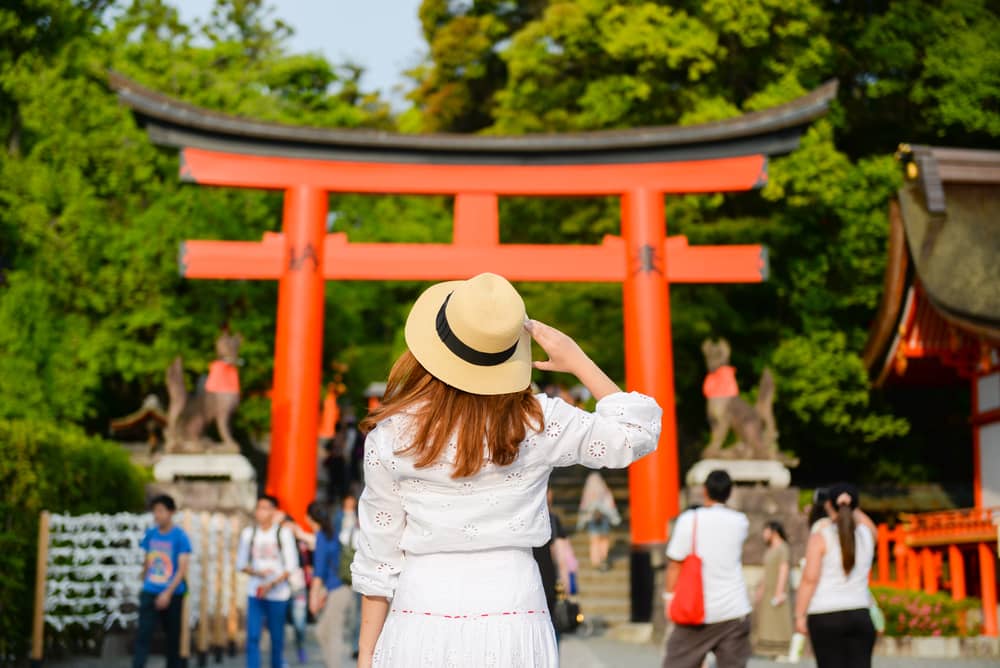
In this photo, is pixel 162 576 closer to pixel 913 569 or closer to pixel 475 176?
pixel 475 176

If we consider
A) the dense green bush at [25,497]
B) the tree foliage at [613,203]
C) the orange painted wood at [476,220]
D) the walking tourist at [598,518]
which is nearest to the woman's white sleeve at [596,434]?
the dense green bush at [25,497]

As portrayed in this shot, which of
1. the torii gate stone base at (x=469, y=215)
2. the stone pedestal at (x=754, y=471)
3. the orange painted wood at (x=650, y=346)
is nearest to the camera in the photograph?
the stone pedestal at (x=754, y=471)

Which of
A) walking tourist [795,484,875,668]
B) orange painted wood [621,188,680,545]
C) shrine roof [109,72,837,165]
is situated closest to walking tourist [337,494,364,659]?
orange painted wood [621,188,680,545]

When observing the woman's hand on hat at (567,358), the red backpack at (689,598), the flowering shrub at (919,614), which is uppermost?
the woman's hand on hat at (567,358)

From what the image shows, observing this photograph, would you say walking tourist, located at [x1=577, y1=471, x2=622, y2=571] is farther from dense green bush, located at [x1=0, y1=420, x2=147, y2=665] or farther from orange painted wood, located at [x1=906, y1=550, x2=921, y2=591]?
dense green bush, located at [x1=0, y1=420, x2=147, y2=665]

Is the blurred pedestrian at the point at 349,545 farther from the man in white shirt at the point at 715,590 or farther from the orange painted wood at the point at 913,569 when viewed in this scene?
the orange painted wood at the point at 913,569

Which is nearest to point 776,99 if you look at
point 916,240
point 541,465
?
point 916,240

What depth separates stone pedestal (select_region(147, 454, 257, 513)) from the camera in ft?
43.2

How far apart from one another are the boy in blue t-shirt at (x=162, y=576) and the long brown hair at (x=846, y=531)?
4894 millimetres

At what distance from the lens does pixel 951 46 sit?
19344 mm

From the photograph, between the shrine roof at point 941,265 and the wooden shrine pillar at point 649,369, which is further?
the shrine roof at point 941,265

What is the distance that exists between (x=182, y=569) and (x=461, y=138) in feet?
26.4

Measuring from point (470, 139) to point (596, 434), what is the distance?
41.8ft

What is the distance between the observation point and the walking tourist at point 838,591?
5.65 meters
